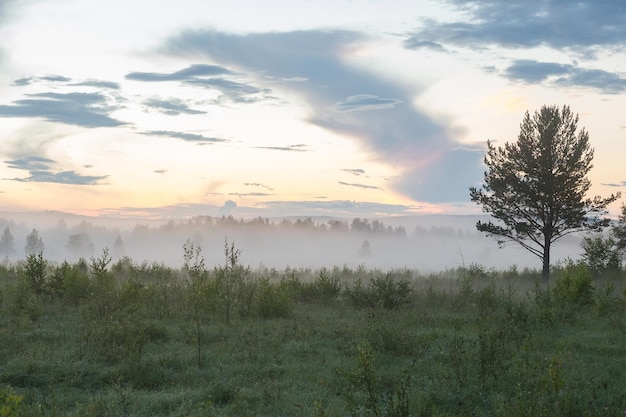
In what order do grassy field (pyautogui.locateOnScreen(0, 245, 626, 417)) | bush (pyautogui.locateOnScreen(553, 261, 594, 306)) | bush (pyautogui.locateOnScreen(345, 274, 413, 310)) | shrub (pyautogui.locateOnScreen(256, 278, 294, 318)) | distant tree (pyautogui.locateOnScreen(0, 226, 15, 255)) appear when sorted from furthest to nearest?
distant tree (pyautogui.locateOnScreen(0, 226, 15, 255)), bush (pyautogui.locateOnScreen(345, 274, 413, 310)), bush (pyautogui.locateOnScreen(553, 261, 594, 306)), shrub (pyautogui.locateOnScreen(256, 278, 294, 318)), grassy field (pyautogui.locateOnScreen(0, 245, 626, 417))

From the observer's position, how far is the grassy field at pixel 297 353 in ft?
22.0

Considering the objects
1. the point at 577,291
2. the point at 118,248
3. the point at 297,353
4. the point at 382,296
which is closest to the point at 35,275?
the point at 297,353

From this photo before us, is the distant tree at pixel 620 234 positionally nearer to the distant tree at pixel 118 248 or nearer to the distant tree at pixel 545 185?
the distant tree at pixel 545 185

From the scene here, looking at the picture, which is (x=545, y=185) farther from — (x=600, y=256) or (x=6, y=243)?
(x=6, y=243)

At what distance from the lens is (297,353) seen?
9758 mm

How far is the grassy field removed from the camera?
671 centimetres

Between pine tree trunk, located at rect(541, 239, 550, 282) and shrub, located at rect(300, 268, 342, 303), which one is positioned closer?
shrub, located at rect(300, 268, 342, 303)

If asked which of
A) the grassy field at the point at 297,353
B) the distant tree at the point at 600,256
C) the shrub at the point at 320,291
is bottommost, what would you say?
the grassy field at the point at 297,353

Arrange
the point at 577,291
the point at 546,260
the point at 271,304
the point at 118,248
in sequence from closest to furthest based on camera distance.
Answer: the point at 271,304, the point at 577,291, the point at 546,260, the point at 118,248

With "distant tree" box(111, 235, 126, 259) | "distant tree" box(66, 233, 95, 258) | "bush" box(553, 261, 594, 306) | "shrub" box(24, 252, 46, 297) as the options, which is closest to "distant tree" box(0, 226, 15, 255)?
"distant tree" box(66, 233, 95, 258)

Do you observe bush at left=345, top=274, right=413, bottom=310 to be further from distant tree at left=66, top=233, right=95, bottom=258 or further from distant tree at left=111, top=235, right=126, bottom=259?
distant tree at left=66, top=233, right=95, bottom=258

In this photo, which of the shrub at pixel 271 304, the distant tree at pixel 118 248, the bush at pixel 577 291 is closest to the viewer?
the shrub at pixel 271 304

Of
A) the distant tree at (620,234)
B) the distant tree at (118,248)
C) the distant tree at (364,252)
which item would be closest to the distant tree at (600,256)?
the distant tree at (620,234)

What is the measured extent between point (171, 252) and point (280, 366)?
16808 centimetres
